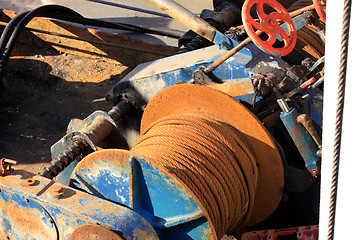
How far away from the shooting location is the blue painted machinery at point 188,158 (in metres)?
3.50

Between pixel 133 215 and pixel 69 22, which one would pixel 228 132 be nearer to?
pixel 133 215

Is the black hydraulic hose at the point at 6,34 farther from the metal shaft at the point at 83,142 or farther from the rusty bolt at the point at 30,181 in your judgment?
the rusty bolt at the point at 30,181

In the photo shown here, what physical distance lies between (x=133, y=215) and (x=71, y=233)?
472 millimetres

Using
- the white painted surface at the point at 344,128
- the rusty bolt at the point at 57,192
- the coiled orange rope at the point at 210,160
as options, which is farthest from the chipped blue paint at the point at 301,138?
the rusty bolt at the point at 57,192

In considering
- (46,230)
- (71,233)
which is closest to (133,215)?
(71,233)

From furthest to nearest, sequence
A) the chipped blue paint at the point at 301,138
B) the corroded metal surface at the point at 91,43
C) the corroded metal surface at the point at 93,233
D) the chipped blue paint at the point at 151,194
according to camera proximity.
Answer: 1. the corroded metal surface at the point at 91,43
2. the chipped blue paint at the point at 301,138
3. the chipped blue paint at the point at 151,194
4. the corroded metal surface at the point at 93,233

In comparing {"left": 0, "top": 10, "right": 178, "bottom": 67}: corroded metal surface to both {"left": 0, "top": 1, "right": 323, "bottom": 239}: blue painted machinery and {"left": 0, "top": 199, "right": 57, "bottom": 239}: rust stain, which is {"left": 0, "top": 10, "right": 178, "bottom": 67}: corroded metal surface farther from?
{"left": 0, "top": 199, "right": 57, "bottom": 239}: rust stain

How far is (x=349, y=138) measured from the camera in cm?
248

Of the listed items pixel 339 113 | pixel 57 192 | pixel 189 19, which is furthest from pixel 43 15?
pixel 339 113

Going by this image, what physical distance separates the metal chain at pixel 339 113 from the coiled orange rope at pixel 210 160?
1019 millimetres

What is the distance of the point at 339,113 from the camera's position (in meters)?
2.49

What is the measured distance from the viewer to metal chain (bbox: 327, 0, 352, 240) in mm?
2335

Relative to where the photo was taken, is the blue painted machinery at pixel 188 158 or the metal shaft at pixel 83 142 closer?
the blue painted machinery at pixel 188 158

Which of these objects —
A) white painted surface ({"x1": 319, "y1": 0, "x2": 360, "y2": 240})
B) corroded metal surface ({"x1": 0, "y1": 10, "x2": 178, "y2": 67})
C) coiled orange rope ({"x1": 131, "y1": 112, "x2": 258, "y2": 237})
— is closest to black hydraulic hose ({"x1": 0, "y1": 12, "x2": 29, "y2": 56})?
corroded metal surface ({"x1": 0, "y1": 10, "x2": 178, "y2": 67})
